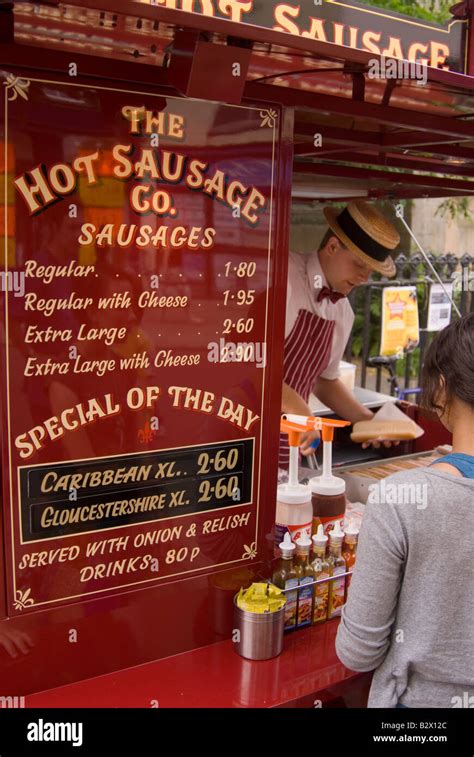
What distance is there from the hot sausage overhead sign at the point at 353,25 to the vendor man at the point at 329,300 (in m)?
1.23

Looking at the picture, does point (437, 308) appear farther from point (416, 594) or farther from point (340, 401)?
point (416, 594)

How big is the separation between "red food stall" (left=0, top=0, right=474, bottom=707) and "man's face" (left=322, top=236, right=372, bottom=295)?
1.43 metres

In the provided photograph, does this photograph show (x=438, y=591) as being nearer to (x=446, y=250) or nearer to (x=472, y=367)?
(x=472, y=367)

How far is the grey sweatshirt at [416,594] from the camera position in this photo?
1387mm

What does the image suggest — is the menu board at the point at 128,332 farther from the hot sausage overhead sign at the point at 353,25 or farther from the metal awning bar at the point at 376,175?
the metal awning bar at the point at 376,175

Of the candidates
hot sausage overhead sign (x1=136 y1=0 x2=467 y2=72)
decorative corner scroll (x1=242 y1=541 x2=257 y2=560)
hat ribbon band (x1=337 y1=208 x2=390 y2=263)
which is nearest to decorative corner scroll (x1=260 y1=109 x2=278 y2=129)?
hot sausage overhead sign (x1=136 y1=0 x2=467 y2=72)

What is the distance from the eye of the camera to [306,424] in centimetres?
239

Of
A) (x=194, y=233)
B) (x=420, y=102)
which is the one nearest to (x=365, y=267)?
(x=420, y=102)

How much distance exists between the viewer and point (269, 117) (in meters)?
1.98

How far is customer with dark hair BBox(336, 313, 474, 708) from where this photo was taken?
139cm

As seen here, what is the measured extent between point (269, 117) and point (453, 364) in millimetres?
926

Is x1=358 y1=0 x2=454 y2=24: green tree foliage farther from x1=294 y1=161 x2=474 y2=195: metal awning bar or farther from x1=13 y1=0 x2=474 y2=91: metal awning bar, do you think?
x1=13 y1=0 x2=474 y2=91: metal awning bar

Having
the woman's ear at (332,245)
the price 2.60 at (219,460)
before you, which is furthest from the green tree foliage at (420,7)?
the price 2.60 at (219,460)

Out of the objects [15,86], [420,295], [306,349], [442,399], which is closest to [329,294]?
[306,349]
